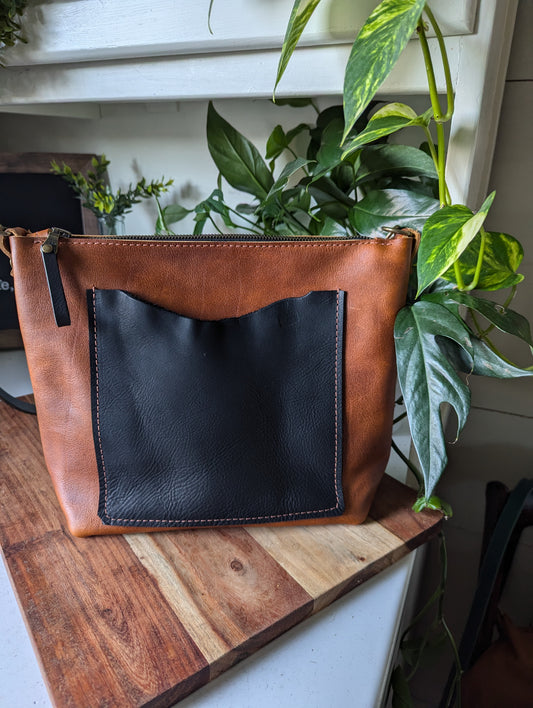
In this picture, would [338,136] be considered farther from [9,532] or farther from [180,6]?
[9,532]

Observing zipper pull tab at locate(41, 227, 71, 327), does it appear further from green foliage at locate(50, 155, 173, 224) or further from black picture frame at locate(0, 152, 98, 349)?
black picture frame at locate(0, 152, 98, 349)

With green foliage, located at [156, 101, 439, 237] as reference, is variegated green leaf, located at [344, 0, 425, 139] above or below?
above

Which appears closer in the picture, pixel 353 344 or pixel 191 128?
pixel 353 344

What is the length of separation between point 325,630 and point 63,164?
0.91 m

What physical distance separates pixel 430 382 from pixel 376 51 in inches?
10.9

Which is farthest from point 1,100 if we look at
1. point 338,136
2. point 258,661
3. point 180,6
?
point 258,661

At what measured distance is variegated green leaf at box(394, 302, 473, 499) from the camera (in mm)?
443

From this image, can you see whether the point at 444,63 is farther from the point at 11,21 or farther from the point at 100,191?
the point at 100,191

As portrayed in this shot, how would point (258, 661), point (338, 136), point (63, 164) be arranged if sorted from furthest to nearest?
point (63, 164) → point (338, 136) → point (258, 661)

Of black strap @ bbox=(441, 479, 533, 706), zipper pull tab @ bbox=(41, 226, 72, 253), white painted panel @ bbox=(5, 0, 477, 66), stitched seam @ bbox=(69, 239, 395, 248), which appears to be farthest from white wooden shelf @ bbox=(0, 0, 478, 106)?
black strap @ bbox=(441, 479, 533, 706)

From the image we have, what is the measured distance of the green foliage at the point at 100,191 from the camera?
907 millimetres

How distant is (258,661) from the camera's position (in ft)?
1.46

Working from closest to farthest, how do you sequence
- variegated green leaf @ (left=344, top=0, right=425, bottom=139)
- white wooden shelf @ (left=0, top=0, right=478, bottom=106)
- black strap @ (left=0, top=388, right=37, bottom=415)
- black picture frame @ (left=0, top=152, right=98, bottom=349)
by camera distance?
variegated green leaf @ (left=344, top=0, right=425, bottom=139), white wooden shelf @ (left=0, top=0, right=478, bottom=106), black strap @ (left=0, top=388, right=37, bottom=415), black picture frame @ (left=0, top=152, right=98, bottom=349)

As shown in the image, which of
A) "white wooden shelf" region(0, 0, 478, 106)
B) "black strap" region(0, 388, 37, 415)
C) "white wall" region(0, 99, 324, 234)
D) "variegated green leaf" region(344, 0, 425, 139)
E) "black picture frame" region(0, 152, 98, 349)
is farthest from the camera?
"black picture frame" region(0, 152, 98, 349)
